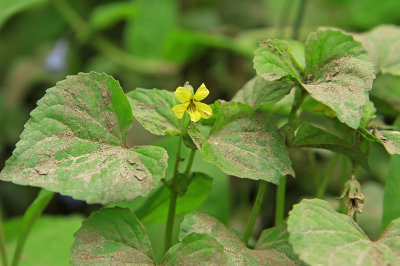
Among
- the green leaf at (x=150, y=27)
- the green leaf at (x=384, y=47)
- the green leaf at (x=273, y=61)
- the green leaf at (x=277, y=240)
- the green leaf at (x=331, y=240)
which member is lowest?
the green leaf at (x=277, y=240)

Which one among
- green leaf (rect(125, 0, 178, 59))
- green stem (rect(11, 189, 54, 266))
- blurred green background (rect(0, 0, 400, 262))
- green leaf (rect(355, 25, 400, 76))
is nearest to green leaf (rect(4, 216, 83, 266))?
green stem (rect(11, 189, 54, 266))

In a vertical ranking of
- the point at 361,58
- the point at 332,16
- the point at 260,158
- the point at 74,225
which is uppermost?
the point at 332,16

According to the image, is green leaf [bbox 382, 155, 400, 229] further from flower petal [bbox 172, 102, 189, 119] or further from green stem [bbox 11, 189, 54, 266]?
green stem [bbox 11, 189, 54, 266]

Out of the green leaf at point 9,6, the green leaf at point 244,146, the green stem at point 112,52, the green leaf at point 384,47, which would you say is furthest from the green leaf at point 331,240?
the green stem at point 112,52

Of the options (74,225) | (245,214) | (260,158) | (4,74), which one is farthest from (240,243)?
(4,74)

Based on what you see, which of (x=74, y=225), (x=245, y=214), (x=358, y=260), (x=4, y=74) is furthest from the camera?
(x=4, y=74)

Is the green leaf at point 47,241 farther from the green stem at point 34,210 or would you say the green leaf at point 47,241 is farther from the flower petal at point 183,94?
the flower petal at point 183,94

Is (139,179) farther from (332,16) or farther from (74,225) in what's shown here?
(332,16)
